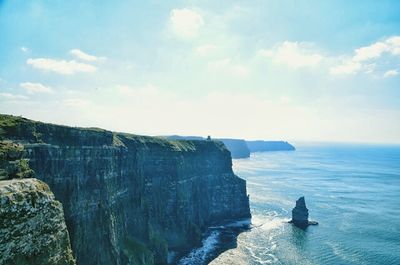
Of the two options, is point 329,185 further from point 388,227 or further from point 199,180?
point 199,180

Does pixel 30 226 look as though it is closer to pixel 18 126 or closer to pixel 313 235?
pixel 18 126

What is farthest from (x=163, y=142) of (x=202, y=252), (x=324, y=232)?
(x=324, y=232)

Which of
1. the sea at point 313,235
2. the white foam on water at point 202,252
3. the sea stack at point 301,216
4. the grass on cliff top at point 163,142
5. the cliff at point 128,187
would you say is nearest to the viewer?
the cliff at point 128,187

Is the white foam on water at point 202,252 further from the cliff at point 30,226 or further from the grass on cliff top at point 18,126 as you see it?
the cliff at point 30,226

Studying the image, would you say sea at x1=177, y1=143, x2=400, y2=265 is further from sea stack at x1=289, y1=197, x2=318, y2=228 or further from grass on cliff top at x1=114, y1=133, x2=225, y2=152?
grass on cliff top at x1=114, y1=133, x2=225, y2=152

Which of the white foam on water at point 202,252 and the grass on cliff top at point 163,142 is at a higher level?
the grass on cliff top at point 163,142

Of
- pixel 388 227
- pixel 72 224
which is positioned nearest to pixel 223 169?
pixel 388 227

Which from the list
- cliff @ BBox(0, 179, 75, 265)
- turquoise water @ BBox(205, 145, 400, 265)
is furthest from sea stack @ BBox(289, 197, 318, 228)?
cliff @ BBox(0, 179, 75, 265)

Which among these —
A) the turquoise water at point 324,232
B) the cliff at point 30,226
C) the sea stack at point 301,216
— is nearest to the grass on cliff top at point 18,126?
the cliff at point 30,226
